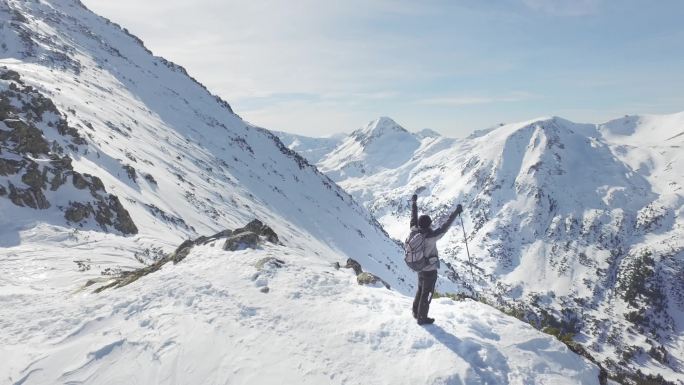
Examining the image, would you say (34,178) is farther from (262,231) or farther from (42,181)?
(262,231)

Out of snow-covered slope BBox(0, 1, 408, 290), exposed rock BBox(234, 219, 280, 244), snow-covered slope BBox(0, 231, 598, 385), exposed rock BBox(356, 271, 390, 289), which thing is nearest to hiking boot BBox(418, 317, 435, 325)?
snow-covered slope BBox(0, 231, 598, 385)

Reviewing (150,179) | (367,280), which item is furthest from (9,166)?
(150,179)

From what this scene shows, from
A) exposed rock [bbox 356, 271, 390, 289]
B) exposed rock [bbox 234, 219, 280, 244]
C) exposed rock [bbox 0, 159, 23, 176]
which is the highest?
exposed rock [bbox 0, 159, 23, 176]

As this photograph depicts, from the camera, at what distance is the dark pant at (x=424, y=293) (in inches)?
412

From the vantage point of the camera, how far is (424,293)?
34.4 feet

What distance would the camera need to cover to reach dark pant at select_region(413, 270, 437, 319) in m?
10.5

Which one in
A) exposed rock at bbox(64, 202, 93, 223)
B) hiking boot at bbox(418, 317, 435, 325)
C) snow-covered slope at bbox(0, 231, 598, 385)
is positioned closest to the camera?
snow-covered slope at bbox(0, 231, 598, 385)

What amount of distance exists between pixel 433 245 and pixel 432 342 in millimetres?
2230

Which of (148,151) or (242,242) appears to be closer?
(242,242)

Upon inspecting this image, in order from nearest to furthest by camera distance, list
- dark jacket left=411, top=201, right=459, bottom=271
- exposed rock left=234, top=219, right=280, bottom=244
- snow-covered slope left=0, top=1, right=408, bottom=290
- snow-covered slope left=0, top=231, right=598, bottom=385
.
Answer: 1. snow-covered slope left=0, top=231, right=598, bottom=385
2. dark jacket left=411, top=201, right=459, bottom=271
3. exposed rock left=234, top=219, right=280, bottom=244
4. snow-covered slope left=0, top=1, right=408, bottom=290

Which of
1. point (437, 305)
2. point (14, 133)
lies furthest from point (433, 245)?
point (14, 133)

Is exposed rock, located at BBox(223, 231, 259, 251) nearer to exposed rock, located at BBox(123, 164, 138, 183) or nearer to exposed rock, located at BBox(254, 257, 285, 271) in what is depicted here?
exposed rock, located at BBox(254, 257, 285, 271)

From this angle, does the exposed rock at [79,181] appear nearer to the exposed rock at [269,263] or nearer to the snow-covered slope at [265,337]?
the snow-covered slope at [265,337]

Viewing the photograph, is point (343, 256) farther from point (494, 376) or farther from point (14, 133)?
point (494, 376)
